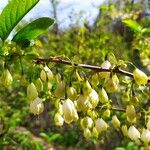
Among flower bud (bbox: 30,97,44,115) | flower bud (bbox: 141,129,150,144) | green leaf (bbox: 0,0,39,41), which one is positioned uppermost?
green leaf (bbox: 0,0,39,41)

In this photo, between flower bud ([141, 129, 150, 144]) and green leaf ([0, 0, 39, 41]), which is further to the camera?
flower bud ([141, 129, 150, 144])

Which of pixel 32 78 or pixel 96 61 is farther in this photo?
pixel 96 61

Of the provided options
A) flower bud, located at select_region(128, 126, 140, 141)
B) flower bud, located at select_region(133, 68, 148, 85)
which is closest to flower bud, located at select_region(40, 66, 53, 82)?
flower bud, located at select_region(133, 68, 148, 85)

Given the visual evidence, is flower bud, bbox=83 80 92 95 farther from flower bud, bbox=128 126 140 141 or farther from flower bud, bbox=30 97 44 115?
flower bud, bbox=128 126 140 141

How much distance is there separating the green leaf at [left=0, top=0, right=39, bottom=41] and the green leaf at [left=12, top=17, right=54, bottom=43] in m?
0.06

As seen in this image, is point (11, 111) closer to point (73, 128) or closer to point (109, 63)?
point (73, 128)

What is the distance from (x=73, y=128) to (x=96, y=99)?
9224mm

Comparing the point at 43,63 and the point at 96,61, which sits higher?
the point at 96,61

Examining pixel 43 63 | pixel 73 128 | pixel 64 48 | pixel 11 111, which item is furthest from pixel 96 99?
pixel 73 128

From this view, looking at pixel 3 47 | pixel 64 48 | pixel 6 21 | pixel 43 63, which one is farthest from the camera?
pixel 64 48

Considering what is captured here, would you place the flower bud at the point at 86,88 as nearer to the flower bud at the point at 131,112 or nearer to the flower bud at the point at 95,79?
the flower bud at the point at 95,79

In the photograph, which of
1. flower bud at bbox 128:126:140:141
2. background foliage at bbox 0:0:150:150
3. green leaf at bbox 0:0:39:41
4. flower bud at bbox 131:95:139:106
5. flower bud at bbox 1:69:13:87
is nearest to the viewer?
green leaf at bbox 0:0:39:41

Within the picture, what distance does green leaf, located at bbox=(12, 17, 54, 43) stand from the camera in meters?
1.84

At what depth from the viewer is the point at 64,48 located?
1048 centimetres
